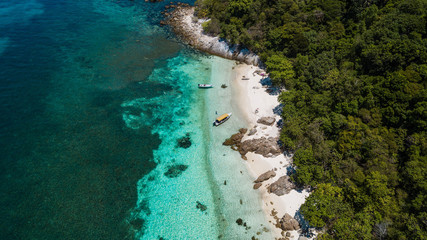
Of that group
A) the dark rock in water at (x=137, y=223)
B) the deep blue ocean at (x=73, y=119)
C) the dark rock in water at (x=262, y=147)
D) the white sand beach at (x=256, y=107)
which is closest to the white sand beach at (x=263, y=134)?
the white sand beach at (x=256, y=107)

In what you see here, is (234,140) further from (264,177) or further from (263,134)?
(264,177)

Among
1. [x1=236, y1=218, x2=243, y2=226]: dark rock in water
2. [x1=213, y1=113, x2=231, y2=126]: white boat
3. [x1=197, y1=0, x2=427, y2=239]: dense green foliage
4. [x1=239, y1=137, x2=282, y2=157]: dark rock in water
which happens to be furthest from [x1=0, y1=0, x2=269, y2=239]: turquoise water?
[x1=197, y1=0, x2=427, y2=239]: dense green foliage

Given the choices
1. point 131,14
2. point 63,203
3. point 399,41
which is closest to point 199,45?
point 131,14

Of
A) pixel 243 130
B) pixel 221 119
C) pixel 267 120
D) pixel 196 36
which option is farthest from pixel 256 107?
pixel 196 36

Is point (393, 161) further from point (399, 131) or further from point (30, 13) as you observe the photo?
point (30, 13)

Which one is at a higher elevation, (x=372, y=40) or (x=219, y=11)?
(x=372, y=40)
